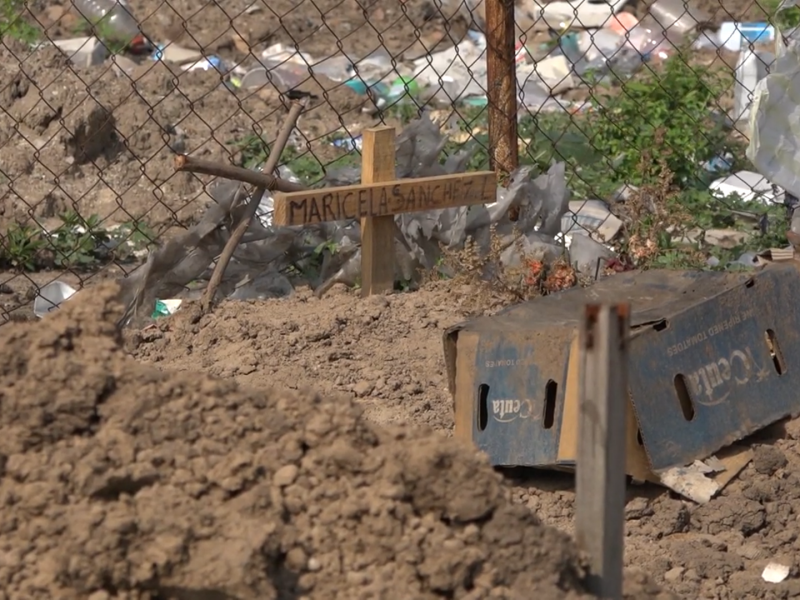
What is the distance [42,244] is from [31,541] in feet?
10.7

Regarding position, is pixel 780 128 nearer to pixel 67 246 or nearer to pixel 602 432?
pixel 67 246

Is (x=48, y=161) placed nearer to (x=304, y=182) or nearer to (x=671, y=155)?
(x=304, y=182)

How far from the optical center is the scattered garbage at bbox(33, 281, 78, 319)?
4285mm

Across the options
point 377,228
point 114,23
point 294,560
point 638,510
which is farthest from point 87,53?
point 294,560

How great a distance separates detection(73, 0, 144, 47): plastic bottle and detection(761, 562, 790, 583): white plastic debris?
6.18 meters

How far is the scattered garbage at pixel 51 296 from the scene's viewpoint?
4285 mm

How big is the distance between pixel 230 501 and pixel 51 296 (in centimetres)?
282

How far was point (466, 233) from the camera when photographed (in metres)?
4.34

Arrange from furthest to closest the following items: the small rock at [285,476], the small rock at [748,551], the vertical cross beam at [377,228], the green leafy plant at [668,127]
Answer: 1. the green leafy plant at [668,127]
2. the vertical cross beam at [377,228]
3. the small rock at [748,551]
4. the small rock at [285,476]

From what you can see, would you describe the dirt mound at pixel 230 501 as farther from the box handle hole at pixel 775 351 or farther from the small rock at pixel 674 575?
the box handle hole at pixel 775 351

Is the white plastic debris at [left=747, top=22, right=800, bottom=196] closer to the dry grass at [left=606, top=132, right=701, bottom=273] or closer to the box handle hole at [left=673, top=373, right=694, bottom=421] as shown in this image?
the dry grass at [left=606, top=132, right=701, bottom=273]

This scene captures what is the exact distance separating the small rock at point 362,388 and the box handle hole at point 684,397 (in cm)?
84

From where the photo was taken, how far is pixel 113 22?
8734 mm

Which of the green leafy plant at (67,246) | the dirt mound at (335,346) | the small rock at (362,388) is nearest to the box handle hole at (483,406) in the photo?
the dirt mound at (335,346)
